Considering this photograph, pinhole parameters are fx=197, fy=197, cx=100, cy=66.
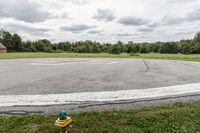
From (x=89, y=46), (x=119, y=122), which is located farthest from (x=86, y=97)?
(x=89, y=46)

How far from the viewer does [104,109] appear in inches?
169

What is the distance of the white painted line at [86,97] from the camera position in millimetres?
4890

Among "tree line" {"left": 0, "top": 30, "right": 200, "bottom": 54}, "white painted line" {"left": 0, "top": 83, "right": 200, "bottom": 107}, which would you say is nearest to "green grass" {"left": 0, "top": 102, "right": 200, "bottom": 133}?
"white painted line" {"left": 0, "top": 83, "right": 200, "bottom": 107}

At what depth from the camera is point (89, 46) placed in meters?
78.2

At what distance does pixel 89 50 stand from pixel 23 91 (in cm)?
7091

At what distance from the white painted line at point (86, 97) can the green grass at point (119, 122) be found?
1.09m

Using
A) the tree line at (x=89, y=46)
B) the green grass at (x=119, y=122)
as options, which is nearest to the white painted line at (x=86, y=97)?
the green grass at (x=119, y=122)

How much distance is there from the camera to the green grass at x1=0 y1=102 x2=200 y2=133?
126 inches

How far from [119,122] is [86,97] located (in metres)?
1.98

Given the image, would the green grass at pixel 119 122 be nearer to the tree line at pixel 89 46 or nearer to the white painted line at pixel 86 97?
the white painted line at pixel 86 97

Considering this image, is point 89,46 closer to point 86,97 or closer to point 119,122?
point 86,97

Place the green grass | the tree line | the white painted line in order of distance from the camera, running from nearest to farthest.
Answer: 1. the green grass
2. the white painted line
3. the tree line

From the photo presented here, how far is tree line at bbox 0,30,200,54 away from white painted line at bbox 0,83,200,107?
6371 cm

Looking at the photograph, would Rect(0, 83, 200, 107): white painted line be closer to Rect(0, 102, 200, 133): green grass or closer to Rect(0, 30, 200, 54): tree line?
Rect(0, 102, 200, 133): green grass
